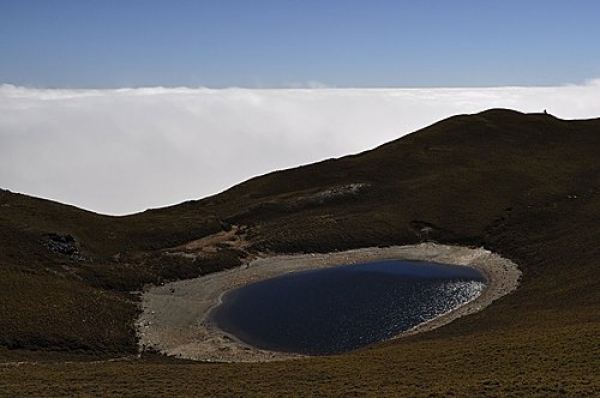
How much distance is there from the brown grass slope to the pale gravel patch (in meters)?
2.44

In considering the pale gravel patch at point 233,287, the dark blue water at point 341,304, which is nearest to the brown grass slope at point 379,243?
the pale gravel patch at point 233,287

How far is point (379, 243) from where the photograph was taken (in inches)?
3460

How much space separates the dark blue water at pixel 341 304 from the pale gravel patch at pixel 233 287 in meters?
1.64

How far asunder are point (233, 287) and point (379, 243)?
1080 inches

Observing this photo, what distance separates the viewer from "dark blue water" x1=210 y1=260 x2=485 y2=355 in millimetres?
56188

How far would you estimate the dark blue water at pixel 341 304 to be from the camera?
5619cm

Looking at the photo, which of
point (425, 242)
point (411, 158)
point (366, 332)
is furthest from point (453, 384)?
point (411, 158)

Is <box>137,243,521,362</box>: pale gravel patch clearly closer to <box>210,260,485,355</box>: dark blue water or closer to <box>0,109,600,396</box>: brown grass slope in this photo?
<box>210,260,485,355</box>: dark blue water

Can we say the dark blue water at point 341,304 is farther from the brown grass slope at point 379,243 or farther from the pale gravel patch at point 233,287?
the brown grass slope at point 379,243

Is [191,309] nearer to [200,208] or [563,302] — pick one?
[563,302]

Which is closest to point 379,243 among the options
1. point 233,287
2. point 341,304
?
point 341,304

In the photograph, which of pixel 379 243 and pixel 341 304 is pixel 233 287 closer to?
pixel 341 304

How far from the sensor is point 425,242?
3499 inches

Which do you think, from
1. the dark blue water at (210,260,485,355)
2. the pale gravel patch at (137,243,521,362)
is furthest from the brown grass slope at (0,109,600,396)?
the dark blue water at (210,260,485,355)
